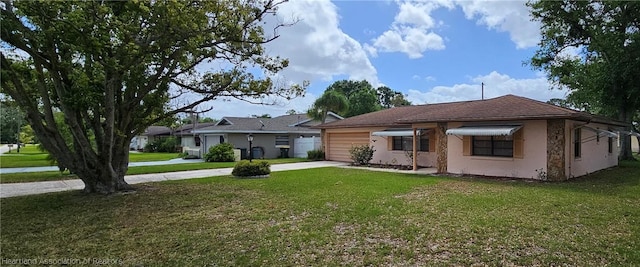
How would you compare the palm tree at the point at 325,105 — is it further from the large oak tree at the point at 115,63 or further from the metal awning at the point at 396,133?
the large oak tree at the point at 115,63

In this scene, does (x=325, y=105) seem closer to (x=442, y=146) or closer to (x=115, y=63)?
(x=442, y=146)

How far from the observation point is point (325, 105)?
109 feet

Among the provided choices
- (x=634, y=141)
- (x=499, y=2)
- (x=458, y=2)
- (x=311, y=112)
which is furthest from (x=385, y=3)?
(x=634, y=141)

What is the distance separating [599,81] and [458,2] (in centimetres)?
1144

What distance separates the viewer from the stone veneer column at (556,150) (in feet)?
42.5

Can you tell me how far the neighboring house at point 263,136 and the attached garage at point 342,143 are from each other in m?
2.12

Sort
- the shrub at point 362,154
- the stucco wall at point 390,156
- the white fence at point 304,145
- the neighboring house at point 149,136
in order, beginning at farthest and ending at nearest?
the neighboring house at point 149,136, the white fence at point 304,145, the shrub at point 362,154, the stucco wall at point 390,156

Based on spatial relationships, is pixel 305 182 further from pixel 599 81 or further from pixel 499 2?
pixel 599 81

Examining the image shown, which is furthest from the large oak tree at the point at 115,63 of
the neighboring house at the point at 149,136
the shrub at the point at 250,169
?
the neighboring house at the point at 149,136

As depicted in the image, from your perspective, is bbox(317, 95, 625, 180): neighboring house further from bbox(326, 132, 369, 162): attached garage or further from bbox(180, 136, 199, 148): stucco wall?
bbox(180, 136, 199, 148): stucco wall

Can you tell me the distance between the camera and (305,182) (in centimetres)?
1308

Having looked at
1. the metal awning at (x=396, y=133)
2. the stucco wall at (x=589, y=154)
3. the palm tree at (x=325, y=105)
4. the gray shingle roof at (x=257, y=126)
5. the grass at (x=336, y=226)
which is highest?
the palm tree at (x=325, y=105)

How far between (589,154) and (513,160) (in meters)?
4.65

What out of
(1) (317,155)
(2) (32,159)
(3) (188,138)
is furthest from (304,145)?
(2) (32,159)
